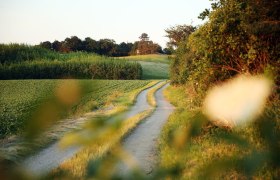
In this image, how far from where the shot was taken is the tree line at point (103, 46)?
10806cm

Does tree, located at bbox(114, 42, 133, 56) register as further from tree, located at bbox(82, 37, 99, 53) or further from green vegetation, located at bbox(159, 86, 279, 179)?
green vegetation, located at bbox(159, 86, 279, 179)

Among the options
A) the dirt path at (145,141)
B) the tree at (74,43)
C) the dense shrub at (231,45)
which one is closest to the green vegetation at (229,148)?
the dirt path at (145,141)

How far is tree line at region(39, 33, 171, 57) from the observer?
355ft

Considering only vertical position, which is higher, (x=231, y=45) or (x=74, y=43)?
(x=74, y=43)

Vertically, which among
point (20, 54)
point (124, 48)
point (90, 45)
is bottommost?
point (20, 54)

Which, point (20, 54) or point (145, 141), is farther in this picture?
point (20, 54)

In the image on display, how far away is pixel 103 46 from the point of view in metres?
110

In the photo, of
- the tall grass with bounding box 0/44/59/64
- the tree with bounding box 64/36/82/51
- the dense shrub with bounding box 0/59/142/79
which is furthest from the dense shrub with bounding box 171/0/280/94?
the tree with bounding box 64/36/82/51

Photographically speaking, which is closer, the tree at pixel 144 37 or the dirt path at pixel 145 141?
the dirt path at pixel 145 141

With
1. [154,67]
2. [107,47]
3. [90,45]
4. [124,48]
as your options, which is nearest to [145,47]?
[124,48]

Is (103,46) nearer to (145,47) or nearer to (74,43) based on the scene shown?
(74,43)

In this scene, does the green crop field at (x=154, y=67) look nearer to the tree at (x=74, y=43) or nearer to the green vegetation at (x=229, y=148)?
the tree at (x=74, y=43)

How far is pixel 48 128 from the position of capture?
2.36 ft

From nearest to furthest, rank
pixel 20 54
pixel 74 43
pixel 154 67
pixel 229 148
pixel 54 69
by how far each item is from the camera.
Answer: pixel 229 148 → pixel 54 69 → pixel 20 54 → pixel 154 67 → pixel 74 43
